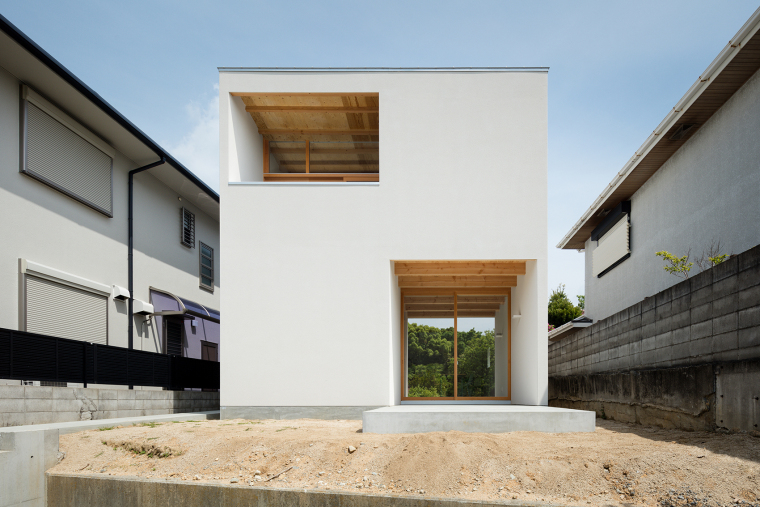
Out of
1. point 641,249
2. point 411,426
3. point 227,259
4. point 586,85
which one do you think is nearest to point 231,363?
point 227,259

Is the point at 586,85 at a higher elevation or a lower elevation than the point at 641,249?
higher

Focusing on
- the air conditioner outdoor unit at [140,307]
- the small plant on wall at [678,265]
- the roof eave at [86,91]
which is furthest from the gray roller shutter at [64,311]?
the small plant on wall at [678,265]

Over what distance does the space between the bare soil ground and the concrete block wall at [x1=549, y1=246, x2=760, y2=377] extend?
113 cm

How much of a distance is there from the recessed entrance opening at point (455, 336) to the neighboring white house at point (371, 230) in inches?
38.9

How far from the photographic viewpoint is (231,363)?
408 inches

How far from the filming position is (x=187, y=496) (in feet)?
19.0

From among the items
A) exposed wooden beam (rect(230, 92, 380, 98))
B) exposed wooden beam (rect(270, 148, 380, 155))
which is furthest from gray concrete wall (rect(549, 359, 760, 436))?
exposed wooden beam (rect(270, 148, 380, 155))

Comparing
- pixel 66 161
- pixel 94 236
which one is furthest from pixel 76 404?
pixel 66 161

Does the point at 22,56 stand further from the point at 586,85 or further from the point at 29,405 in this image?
the point at 586,85

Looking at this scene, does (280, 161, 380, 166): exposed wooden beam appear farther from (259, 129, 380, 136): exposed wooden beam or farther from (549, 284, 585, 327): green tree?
(549, 284, 585, 327): green tree

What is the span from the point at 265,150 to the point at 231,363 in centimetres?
558

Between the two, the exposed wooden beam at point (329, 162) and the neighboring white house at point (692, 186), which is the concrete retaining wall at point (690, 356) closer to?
the neighboring white house at point (692, 186)

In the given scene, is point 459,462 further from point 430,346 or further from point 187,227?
point 187,227

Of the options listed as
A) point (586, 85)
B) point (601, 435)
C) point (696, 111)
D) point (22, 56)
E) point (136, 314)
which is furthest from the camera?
point (136, 314)
